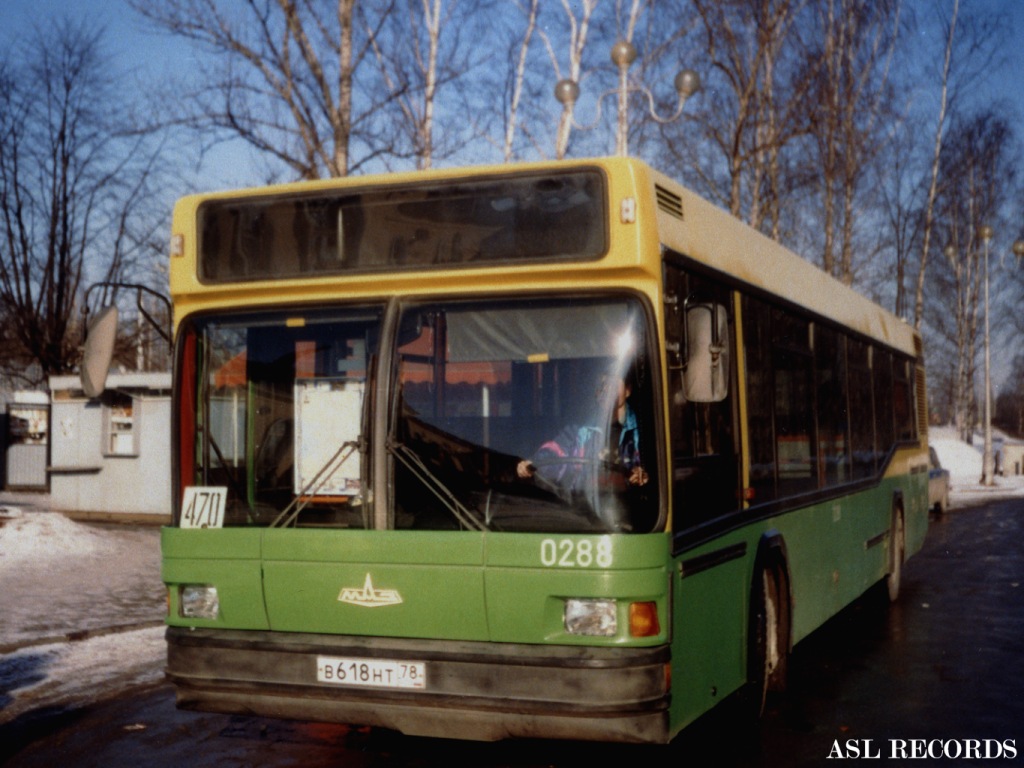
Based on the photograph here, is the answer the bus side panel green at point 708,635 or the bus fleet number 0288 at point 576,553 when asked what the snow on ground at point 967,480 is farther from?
the bus fleet number 0288 at point 576,553

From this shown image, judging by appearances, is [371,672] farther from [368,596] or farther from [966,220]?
[966,220]

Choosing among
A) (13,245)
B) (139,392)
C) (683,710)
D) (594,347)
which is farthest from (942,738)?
(13,245)

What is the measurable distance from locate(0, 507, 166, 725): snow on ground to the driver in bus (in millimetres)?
4074

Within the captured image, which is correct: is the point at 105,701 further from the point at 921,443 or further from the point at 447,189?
the point at 921,443

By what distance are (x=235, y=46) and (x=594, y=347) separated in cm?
1429

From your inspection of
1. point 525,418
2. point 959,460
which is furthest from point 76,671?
point 959,460

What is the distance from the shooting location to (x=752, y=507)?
23.5 feet

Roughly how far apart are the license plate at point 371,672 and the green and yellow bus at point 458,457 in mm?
11

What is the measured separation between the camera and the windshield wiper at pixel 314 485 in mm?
5957

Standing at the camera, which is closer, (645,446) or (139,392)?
(645,446)

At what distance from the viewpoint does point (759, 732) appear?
7242 mm

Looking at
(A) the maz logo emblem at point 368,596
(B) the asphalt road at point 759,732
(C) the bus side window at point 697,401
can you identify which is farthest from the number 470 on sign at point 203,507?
(C) the bus side window at point 697,401

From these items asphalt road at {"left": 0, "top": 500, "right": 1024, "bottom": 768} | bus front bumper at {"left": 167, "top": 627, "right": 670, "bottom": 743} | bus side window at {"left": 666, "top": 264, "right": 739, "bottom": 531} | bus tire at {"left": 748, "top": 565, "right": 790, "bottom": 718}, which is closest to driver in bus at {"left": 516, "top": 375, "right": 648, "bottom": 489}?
bus side window at {"left": 666, "top": 264, "right": 739, "bottom": 531}

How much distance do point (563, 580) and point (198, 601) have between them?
1835mm
